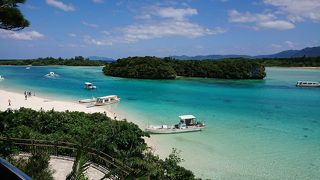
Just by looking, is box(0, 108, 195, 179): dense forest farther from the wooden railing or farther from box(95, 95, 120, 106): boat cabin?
box(95, 95, 120, 106): boat cabin

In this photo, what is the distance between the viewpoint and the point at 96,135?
708 inches

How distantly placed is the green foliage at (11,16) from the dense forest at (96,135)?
200 inches

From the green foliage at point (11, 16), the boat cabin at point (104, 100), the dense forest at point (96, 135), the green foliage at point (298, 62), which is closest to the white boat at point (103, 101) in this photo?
the boat cabin at point (104, 100)

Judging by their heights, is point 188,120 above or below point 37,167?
below

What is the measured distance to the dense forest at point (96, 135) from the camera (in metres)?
14.7

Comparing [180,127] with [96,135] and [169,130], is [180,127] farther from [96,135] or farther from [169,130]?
[96,135]

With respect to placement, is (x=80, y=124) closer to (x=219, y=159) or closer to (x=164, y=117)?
(x=219, y=159)

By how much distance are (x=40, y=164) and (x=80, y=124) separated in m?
9.21

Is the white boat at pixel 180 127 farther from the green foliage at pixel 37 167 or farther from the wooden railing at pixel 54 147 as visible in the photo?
the green foliage at pixel 37 167

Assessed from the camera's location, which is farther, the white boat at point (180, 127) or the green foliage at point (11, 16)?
the white boat at point (180, 127)

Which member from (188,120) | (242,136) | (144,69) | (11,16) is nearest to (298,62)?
(144,69)

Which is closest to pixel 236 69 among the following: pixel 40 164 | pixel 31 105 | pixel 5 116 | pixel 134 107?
pixel 134 107

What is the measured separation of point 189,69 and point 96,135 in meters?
87.2

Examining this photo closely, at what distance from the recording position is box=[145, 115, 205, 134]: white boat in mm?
28609
